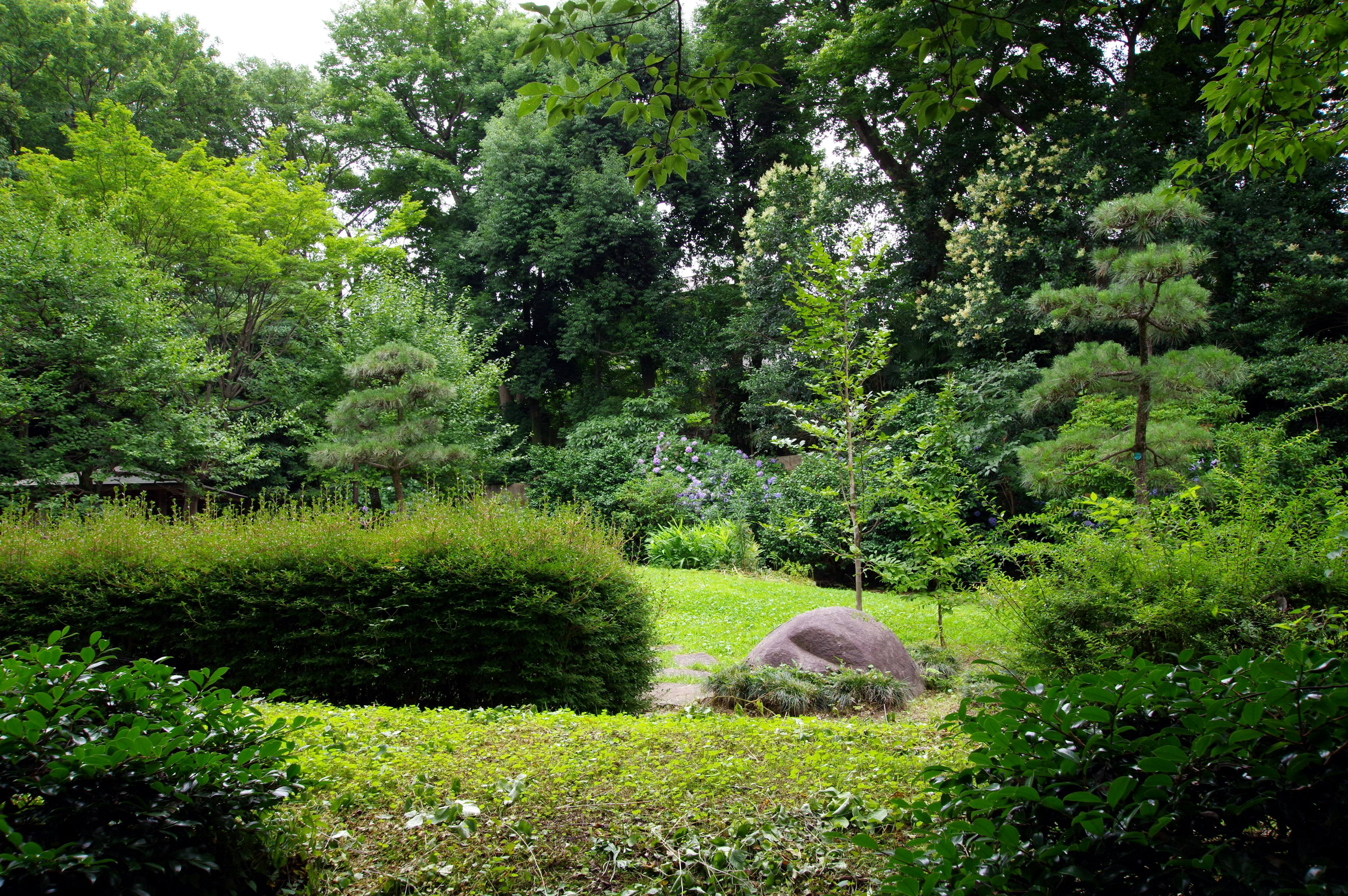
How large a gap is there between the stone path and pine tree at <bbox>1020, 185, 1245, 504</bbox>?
12.6ft

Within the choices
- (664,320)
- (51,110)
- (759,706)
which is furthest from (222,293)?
(759,706)

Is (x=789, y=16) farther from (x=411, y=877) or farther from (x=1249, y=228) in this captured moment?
(x=411, y=877)

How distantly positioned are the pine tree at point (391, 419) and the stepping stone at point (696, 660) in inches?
234

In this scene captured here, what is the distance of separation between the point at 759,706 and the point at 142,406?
10835mm

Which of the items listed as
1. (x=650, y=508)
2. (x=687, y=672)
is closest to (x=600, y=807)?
(x=687, y=672)

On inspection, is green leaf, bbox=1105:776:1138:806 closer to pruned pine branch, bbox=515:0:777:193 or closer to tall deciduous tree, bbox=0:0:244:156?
pruned pine branch, bbox=515:0:777:193

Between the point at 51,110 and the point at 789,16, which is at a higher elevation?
the point at 789,16

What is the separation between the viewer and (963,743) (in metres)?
3.12

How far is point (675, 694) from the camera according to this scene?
552cm

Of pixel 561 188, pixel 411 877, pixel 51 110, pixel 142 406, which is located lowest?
pixel 411 877

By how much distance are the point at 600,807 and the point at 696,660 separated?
409cm

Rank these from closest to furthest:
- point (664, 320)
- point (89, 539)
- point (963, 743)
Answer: point (963, 743), point (89, 539), point (664, 320)

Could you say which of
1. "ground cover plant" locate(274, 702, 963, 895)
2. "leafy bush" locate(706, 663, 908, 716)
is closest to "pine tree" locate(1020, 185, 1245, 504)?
"leafy bush" locate(706, 663, 908, 716)

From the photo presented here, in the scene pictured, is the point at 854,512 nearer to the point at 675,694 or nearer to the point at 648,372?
the point at 675,694
